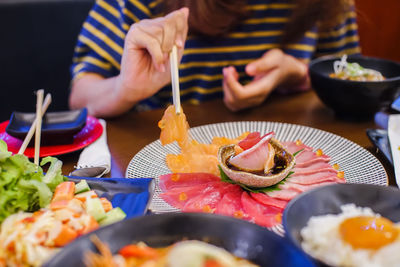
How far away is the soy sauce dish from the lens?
0.75 metres

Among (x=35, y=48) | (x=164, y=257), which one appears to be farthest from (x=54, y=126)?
(x=35, y=48)

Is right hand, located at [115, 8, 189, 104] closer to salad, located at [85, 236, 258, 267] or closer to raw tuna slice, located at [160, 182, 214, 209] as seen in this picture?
raw tuna slice, located at [160, 182, 214, 209]

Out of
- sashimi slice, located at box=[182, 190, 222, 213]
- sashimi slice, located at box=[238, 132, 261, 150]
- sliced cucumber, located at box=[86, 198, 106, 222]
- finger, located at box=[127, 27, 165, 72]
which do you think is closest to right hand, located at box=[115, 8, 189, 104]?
finger, located at box=[127, 27, 165, 72]

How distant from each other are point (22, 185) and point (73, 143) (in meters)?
0.55

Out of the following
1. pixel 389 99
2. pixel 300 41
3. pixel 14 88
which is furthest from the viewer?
pixel 14 88

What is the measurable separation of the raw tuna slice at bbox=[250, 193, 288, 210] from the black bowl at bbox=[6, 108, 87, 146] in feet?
2.52

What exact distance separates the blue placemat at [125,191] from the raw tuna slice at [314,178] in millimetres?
508

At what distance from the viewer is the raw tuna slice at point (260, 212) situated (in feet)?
3.50

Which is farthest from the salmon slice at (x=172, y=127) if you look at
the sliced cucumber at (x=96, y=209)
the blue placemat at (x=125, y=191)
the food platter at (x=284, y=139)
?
the sliced cucumber at (x=96, y=209)

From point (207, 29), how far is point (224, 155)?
1132 millimetres

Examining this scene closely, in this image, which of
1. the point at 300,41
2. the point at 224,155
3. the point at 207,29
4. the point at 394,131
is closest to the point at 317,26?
the point at 300,41

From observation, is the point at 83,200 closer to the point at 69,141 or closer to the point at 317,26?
the point at 69,141

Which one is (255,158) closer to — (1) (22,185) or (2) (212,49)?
(1) (22,185)

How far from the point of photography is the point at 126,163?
1.47 meters
